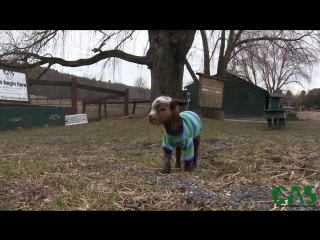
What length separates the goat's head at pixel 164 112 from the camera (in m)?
3.32

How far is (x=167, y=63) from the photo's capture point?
9.82 metres

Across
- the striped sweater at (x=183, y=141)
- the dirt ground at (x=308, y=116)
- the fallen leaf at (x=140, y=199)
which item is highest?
the striped sweater at (x=183, y=141)

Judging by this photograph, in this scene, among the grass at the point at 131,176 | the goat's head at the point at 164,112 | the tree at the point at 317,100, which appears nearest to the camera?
the grass at the point at 131,176

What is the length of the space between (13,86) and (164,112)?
27.5 feet

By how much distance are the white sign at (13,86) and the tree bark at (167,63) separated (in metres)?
4.62

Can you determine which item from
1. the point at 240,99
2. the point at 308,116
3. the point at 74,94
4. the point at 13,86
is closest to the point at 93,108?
the point at 74,94

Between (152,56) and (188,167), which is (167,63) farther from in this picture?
(188,167)

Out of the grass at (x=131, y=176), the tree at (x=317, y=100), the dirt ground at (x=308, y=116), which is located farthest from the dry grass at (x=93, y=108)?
the tree at (x=317, y=100)

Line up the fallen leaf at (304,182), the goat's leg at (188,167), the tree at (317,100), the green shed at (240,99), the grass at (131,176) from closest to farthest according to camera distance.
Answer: the grass at (131,176), the fallen leaf at (304,182), the goat's leg at (188,167), the green shed at (240,99), the tree at (317,100)

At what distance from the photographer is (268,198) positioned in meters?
2.40

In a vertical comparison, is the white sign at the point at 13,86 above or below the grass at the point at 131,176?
above

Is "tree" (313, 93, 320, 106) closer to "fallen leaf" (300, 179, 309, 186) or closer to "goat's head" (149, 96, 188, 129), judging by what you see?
"fallen leaf" (300, 179, 309, 186)

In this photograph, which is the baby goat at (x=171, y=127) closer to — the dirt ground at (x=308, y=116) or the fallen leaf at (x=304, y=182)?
the fallen leaf at (x=304, y=182)

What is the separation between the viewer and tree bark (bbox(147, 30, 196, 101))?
9547 mm
